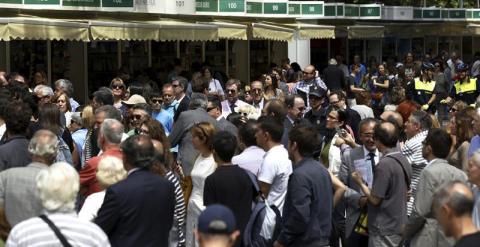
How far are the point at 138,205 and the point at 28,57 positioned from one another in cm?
1452

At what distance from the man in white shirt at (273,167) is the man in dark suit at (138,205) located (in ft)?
5.50

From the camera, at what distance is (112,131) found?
889 centimetres

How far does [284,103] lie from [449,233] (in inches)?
272

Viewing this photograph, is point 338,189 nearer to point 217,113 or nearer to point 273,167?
point 273,167

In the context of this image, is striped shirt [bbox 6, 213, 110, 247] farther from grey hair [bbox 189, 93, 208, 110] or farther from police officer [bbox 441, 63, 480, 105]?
police officer [bbox 441, 63, 480, 105]

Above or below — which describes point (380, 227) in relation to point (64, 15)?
below

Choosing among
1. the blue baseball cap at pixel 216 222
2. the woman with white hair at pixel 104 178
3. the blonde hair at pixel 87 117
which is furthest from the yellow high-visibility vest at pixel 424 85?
the blue baseball cap at pixel 216 222

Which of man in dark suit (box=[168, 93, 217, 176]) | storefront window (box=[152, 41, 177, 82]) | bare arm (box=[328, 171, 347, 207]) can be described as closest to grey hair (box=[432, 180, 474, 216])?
bare arm (box=[328, 171, 347, 207])

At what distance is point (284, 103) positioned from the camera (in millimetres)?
12906

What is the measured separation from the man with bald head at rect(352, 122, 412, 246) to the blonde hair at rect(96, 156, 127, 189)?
108 inches

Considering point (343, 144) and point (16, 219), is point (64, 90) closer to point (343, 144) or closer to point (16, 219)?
point (343, 144)

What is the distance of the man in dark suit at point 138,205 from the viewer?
7.33 m

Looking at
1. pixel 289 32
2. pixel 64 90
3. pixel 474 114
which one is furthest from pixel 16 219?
pixel 289 32

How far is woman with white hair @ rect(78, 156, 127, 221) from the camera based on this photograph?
7914 millimetres
